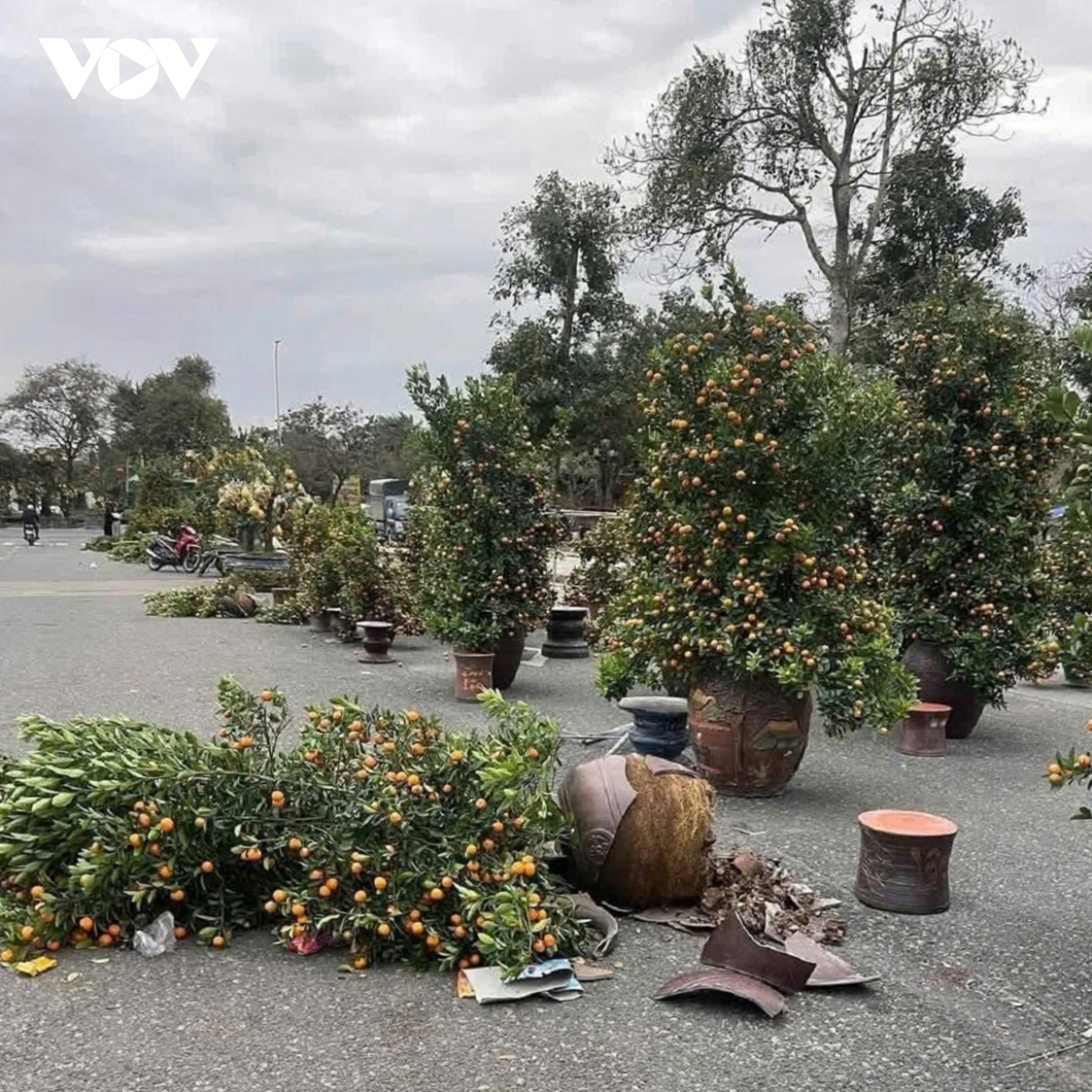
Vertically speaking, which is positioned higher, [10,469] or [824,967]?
[10,469]

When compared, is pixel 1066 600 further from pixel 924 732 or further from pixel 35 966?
pixel 35 966

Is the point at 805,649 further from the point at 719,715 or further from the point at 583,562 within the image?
the point at 583,562

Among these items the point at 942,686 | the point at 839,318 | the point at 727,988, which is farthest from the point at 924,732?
the point at 839,318

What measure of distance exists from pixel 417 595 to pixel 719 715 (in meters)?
3.79

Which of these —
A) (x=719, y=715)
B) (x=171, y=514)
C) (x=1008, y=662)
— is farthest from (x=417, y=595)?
(x=171, y=514)

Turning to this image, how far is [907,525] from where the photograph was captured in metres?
7.37

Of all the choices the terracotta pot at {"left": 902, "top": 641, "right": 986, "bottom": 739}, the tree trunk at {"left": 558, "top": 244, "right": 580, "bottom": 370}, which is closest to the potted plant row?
the terracotta pot at {"left": 902, "top": 641, "right": 986, "bottom": 739}

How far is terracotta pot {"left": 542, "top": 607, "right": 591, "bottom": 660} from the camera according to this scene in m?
11.1

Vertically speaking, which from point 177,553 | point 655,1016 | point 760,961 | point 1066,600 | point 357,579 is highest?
point 1066,600

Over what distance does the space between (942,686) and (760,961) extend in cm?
450

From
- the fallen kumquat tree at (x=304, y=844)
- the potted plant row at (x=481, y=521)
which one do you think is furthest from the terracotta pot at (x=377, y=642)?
the fallen kumquat tree at (x=304, y=844)

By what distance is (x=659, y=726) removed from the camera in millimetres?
4887

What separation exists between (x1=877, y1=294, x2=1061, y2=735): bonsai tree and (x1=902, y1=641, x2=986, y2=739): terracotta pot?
0.01 metres

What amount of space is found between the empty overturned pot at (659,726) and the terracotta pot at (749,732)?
68cm
